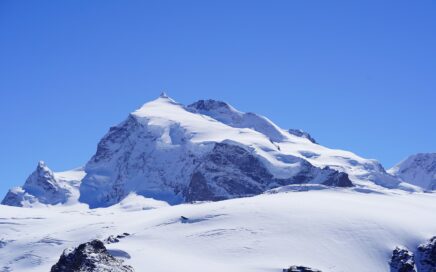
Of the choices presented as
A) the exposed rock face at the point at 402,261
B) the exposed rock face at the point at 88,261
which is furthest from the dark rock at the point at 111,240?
the exposed rock face at the point at 88,261

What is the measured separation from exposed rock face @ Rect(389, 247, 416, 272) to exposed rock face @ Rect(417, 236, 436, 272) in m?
2.52

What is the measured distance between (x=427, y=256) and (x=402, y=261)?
9075 mm

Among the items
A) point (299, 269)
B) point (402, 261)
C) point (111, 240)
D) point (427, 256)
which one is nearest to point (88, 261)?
point (299, 269)

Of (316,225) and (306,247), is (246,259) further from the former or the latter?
(316,225)

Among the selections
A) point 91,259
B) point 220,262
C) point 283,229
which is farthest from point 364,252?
point 91,259

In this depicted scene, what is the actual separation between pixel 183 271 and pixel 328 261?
3646 cm

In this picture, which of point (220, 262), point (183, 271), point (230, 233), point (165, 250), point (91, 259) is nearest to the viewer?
point (91, 259)

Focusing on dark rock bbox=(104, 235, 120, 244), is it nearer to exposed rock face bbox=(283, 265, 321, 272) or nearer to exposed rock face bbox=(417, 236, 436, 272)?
exposed rock face bbox=(283, 265, 321, 272)

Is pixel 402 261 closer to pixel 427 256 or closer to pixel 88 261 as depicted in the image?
pixel 427 256

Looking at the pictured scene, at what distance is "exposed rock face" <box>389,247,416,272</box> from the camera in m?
175

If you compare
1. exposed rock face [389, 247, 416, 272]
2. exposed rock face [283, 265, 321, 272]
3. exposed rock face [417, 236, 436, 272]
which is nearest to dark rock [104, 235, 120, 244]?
exposed rock face [283, 265, 321, 272]

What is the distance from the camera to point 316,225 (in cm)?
19488

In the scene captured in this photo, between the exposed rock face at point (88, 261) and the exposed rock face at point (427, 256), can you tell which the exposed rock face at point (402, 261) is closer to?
the exposed rock face at point (427, 256)

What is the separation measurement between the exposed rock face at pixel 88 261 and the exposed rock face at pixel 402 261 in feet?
267
